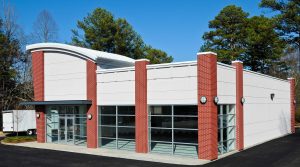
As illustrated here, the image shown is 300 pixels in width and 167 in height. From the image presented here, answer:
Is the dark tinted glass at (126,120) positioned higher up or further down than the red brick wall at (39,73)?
further down

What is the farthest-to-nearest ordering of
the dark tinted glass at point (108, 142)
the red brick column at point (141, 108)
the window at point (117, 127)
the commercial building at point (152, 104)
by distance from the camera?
the dark tinted glass at point (108, 142) → the window at point (117, 127) → the red brick column at point (141, 108) → the commercial building at point (152, 104)

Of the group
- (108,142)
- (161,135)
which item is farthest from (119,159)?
(108,142)

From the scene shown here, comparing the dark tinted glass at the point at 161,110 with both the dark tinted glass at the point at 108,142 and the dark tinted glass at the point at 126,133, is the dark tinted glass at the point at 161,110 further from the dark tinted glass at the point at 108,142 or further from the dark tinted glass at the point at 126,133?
the dark tinted glass at the point at 108,142

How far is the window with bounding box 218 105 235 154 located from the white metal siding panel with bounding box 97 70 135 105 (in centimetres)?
626

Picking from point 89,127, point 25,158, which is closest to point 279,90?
point 89,127

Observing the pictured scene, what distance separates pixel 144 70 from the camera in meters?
24.3

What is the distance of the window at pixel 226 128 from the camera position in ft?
77.3

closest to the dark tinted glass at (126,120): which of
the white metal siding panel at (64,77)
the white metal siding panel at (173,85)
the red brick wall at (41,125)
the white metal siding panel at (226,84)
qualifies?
the white metal siding panel at (173,85)

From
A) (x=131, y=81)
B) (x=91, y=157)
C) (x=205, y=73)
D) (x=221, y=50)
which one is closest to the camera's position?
(x=205, y=73)

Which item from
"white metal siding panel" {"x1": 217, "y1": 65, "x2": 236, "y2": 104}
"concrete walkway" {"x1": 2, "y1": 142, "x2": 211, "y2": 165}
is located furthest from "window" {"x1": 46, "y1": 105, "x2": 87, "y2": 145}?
"white metal siding panel" {"x1": 217, "y1": 65, "x2": 236, "y2": 104}

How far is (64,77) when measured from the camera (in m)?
29.8

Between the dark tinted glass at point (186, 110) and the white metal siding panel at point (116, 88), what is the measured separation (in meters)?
3.51

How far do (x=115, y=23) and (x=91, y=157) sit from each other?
1546 inches

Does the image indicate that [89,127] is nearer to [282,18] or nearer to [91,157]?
[91,157]
